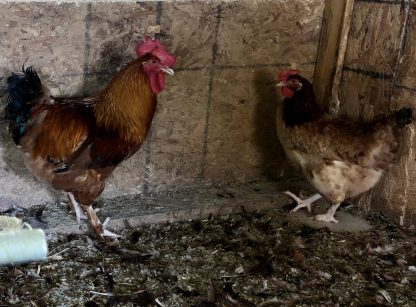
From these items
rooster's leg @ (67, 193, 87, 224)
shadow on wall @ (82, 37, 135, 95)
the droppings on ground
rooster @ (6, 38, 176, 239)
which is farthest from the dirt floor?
shadow on wall @ (82, 37, 135, 95)

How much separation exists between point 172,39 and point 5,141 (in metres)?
1.07

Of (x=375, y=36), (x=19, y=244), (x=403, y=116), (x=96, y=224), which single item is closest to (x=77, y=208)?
(x=96, y=224)

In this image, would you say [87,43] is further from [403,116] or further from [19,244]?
[403,116]

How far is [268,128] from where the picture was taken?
11.9 feet

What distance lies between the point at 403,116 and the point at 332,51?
2.48 ft

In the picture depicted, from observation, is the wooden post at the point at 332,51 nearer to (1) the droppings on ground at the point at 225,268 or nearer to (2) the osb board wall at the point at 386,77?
(2) the osb board wall at the point at 386,77

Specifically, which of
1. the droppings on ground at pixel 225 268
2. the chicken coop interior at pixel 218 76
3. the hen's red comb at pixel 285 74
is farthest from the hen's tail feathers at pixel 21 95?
the hen's red comb at pixel 285 74

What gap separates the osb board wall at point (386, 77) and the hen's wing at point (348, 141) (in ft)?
0.78

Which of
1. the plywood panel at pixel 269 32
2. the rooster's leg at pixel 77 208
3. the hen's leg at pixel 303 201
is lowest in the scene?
the rooster's leg at pixel 77 208

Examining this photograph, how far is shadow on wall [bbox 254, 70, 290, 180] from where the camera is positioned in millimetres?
3492

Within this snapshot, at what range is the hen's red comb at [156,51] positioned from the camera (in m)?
2.70

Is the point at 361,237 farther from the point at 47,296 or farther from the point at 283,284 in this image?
the point at 47,296

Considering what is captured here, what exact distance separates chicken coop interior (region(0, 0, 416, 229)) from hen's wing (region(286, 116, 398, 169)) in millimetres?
240

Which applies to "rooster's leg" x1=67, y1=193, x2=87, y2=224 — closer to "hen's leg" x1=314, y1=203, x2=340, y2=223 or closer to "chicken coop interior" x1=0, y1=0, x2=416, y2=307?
"chicken coop interior" x1=0, y1=0, x2=416, y2=307
